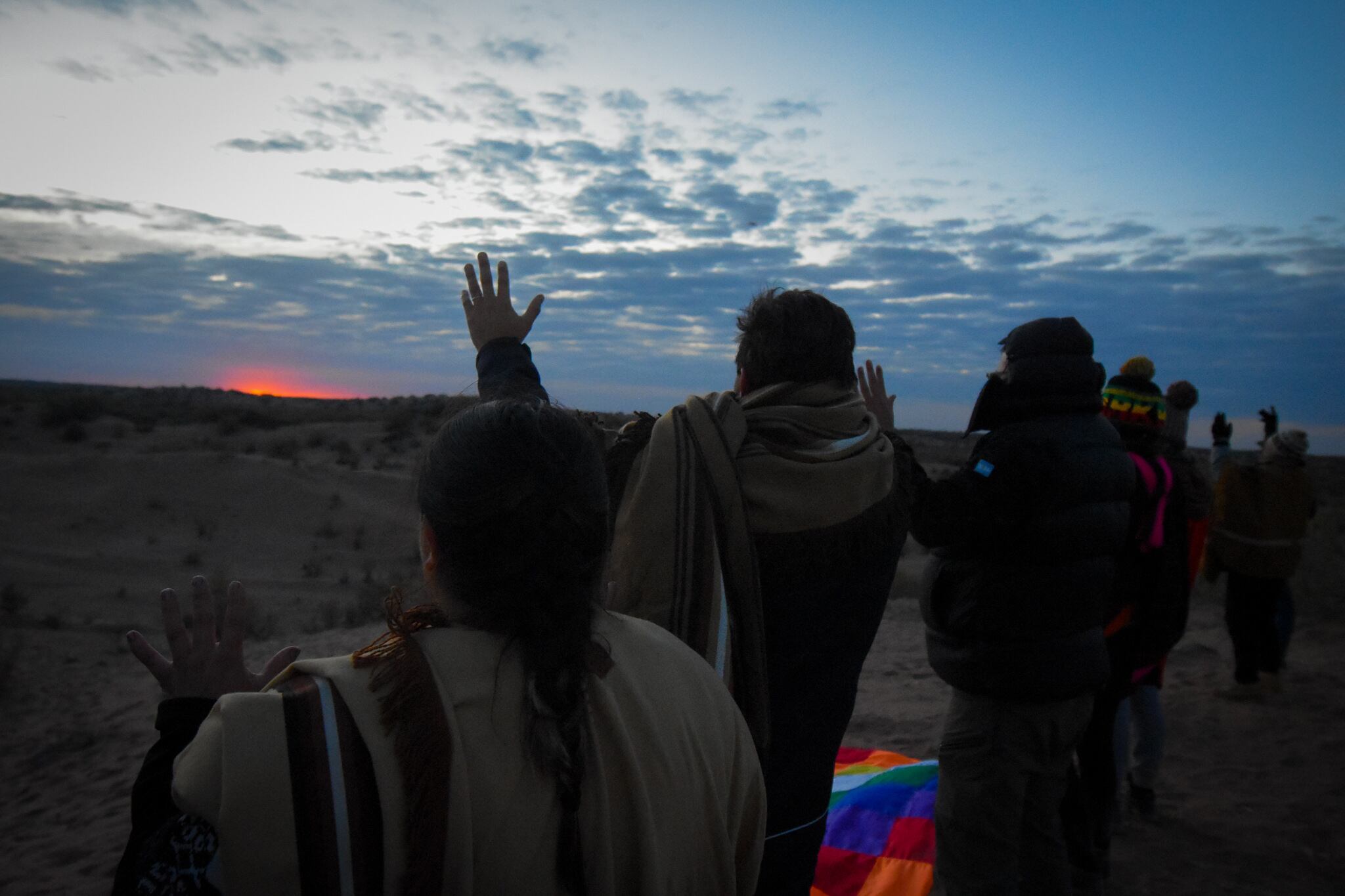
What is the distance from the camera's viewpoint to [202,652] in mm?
1332

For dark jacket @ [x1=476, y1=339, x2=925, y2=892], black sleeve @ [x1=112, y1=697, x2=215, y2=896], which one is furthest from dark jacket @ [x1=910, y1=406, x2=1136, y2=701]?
black sleeve @ [x1=112, y1=697, x2=215, y2=896]

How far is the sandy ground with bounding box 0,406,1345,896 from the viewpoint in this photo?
14.0ft

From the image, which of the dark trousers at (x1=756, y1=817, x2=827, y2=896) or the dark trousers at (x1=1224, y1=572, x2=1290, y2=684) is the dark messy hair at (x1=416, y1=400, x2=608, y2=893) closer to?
the dark trousers at (x1=756, y1=817, x2=827, y2=896)

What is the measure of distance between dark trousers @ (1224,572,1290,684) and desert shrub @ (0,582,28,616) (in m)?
11.3

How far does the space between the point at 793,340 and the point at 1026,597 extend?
1.37 m

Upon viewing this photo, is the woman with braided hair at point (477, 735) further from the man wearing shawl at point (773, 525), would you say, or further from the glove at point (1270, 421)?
the glove at point (1270, 421)

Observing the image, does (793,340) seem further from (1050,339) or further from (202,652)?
(202,652)

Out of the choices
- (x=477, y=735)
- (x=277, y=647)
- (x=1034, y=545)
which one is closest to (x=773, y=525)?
(x=477, y=735)

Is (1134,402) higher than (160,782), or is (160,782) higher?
(1134,402)

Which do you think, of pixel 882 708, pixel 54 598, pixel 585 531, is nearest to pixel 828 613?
pixel 585 531

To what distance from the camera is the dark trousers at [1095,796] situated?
336 cm

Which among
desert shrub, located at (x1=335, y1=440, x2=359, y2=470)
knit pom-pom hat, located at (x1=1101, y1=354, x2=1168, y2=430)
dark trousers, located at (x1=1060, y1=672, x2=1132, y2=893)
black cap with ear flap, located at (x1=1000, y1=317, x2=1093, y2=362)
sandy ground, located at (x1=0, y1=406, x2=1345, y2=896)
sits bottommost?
A: sandy ground, located at (x1=0, y1=406, x2=1345, y2=896)

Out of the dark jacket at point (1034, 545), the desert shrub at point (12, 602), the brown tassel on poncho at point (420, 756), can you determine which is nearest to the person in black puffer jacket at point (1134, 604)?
the dark jacket at point (1034, 545)

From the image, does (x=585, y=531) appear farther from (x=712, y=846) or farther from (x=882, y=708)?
(x=882, y=708)
